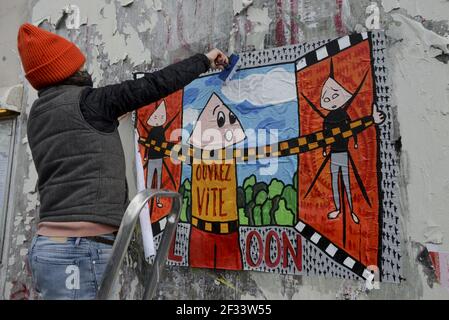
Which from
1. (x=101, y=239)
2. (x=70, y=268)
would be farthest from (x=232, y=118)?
(x=70, y=268)

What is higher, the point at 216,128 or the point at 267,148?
the point at 216,128

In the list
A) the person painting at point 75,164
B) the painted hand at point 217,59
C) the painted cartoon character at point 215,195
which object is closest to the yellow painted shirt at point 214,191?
the painted cartoon character at point 215,195

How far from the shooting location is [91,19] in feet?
9.80

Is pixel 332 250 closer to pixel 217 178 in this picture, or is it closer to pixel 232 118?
pixel 217 178

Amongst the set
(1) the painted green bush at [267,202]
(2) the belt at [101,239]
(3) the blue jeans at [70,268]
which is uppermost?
(1) the painted green bush at [267,202]

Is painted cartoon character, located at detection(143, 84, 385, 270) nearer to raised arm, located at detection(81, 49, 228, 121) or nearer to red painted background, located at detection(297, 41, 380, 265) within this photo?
red painted background, located at detection(297, 41, 380, 265)

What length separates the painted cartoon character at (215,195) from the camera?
89.1 inches

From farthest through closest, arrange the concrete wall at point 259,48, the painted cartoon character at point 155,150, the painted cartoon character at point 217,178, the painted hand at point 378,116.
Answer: the painted cartoon character at point 155,150 < the painted cartoon character at point 217,178 < the painted hand at point 378,116 < the concrete wall at point 259,48

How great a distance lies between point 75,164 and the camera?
1.73 m

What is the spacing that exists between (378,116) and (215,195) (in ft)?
2.85

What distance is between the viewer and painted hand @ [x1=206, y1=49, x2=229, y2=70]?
6.82 ft

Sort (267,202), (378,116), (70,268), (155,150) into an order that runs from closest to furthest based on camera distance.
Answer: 1. (70,268)
2. (378,116)
3. (267,202)
4. (155,150)

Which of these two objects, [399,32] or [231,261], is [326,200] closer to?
[231,261]

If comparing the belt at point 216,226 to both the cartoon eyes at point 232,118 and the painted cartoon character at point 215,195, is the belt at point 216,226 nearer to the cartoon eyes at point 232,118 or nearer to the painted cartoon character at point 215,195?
the painted cartoon character at point 215,195
